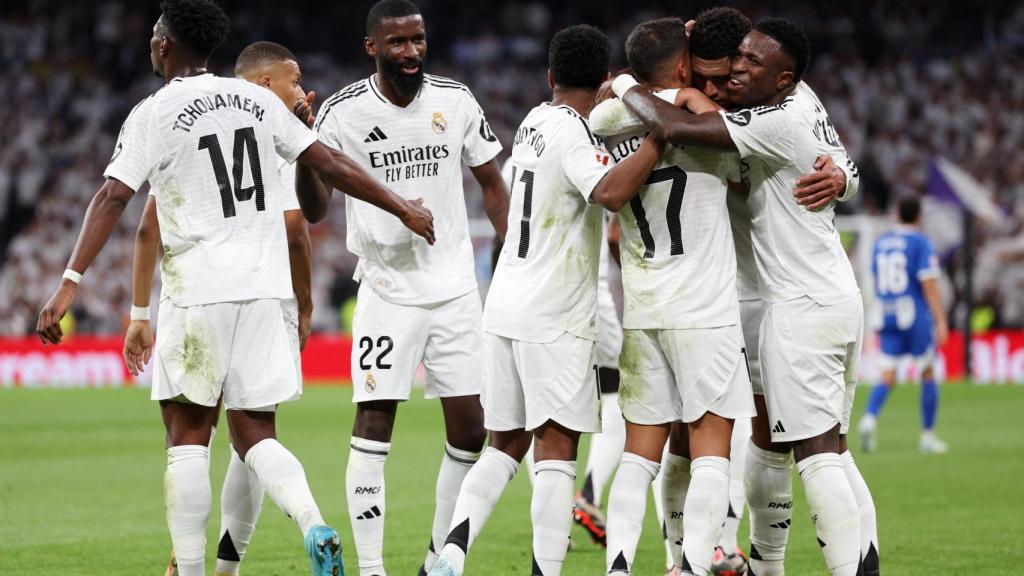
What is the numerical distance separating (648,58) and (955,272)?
1873cm

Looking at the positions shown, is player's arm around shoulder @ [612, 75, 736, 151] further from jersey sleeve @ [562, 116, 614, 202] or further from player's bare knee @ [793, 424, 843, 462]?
player's bare knee @ [793, 424, 843, 462]

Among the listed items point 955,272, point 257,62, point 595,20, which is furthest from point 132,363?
point 595,20

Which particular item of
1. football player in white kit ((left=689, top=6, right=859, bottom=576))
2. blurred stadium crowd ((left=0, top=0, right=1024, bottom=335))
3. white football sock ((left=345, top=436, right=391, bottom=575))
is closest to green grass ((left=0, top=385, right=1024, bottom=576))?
white football sock ((left=345, top=436, right=391, bottom=575))

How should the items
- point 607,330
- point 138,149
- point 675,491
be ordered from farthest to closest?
point 607,330, point 675,491, point 138,149

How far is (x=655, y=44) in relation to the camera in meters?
5.36

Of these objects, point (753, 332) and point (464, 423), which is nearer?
point (753, 332)

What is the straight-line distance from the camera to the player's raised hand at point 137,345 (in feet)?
19.1

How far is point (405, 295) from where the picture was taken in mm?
6148

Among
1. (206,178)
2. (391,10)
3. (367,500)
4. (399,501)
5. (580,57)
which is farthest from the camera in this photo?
(399,501)

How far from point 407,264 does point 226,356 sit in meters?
1.11

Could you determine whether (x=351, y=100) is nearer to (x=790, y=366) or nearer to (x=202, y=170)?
(x=202, y=170)

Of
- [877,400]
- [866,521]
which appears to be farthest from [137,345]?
[877,400]

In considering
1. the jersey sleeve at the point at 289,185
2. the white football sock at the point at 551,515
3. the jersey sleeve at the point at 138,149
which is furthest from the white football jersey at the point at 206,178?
the white football sock at the point at 551,515

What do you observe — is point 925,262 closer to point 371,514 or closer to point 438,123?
point 438,123
